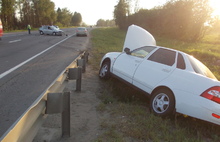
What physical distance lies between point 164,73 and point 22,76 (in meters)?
4.51

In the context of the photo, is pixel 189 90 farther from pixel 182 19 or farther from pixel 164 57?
pixel 182 19

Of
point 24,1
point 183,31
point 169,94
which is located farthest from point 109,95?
point 24,1

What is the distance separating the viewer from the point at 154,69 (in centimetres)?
489

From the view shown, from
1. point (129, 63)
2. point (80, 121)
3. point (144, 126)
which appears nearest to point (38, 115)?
point (80, 121)

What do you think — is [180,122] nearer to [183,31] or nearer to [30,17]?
[183,31]

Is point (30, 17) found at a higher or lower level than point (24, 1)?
lower

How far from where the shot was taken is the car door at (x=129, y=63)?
5594mm

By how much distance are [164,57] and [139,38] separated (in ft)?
10.9

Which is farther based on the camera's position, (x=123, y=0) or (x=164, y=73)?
(x=123, y=0)

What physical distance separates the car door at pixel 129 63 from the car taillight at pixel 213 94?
211cm

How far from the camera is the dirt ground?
3.38 m

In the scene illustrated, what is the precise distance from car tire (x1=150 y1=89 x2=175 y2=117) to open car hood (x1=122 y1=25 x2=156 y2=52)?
3876 mm

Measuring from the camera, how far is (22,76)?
659cm

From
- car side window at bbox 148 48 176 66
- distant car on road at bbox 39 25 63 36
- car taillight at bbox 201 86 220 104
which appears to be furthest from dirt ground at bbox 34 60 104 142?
distant car on road at bbox 39 25 63 36
